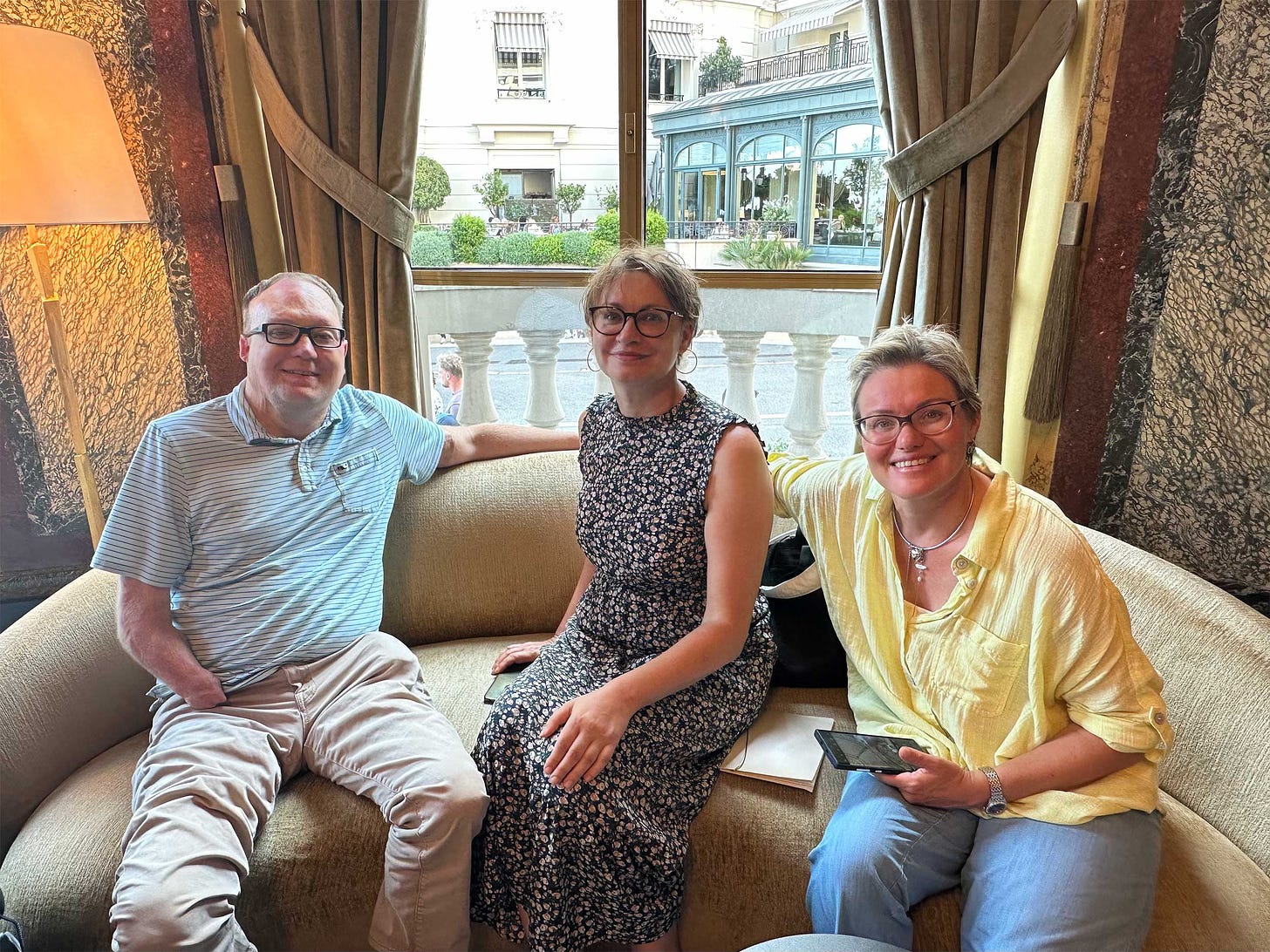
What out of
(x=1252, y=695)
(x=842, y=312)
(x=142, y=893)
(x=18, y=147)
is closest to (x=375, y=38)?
(x=18, y=147)

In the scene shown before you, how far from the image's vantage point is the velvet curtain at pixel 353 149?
2.15 metres

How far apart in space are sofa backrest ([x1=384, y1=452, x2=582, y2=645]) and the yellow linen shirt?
0.83m

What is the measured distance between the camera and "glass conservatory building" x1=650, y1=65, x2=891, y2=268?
98.0 inches

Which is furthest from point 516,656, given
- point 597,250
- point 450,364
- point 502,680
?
point 597,250

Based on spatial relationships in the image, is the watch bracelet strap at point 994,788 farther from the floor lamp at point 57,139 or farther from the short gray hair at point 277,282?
the floor lamp at point 57,139

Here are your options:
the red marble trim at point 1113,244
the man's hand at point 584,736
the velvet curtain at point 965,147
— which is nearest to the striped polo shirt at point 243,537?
the man's hand at point 584,736

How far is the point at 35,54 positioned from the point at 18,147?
20 centimetres

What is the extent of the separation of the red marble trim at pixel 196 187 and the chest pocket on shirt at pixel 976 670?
6.75ft

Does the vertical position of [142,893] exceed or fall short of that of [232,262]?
it falls short

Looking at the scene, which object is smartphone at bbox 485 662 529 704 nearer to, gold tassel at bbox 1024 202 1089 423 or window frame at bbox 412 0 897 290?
window frame at bbox 412 0 897 290

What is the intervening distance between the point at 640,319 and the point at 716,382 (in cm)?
135

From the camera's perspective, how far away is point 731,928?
140 cm

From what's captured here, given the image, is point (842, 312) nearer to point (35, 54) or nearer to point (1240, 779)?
point (1240, 779)

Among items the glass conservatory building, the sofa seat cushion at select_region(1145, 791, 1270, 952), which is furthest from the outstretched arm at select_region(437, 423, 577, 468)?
the sofa seat cushion at select_region(1145, 791, 1270, 952)
